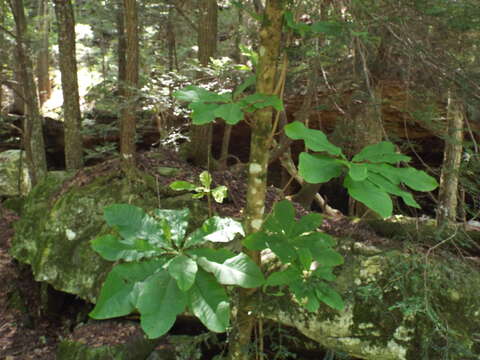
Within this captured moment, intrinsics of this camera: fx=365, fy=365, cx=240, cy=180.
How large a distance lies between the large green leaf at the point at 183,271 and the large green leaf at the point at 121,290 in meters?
0.13

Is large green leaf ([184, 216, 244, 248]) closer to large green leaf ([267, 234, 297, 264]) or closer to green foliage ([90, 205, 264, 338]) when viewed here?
green foliage ([90, 205, 264, 338])

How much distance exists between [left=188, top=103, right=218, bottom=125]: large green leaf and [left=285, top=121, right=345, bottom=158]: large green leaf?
11.9 inches

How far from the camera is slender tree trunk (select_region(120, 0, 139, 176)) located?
4.55m

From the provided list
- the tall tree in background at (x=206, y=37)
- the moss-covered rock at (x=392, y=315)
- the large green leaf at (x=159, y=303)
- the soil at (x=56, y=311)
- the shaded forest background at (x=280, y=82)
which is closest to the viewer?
the large green leaf at (x=159, y=303)

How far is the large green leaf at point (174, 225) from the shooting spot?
5.38 feet

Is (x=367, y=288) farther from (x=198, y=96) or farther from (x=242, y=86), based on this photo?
(x=198, y=96)

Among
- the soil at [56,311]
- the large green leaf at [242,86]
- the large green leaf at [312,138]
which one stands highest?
the large green leaf at [242,86]

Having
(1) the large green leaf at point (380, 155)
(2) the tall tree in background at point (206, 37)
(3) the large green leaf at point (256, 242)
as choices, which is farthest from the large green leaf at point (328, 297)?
(2) the tall tree in background at point (206, 37)

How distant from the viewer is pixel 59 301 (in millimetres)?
5250

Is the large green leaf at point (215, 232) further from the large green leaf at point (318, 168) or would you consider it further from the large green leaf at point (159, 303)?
the large green leaf at point (318, 168)

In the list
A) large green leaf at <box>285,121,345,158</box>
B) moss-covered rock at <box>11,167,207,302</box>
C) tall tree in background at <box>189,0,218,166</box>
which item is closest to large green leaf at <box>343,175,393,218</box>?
large green leaf at <box>285,121,345,158</box>

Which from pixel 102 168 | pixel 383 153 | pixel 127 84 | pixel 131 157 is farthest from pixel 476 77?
pixel 102 168

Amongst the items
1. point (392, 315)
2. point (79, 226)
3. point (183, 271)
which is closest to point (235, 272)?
point (183, 271)

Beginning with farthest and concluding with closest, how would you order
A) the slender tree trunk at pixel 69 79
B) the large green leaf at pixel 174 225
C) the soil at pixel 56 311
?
the slender tree trunk at pixel 69 79, the soil at pixel 56 311, the large green leaf at pixel 174 225
